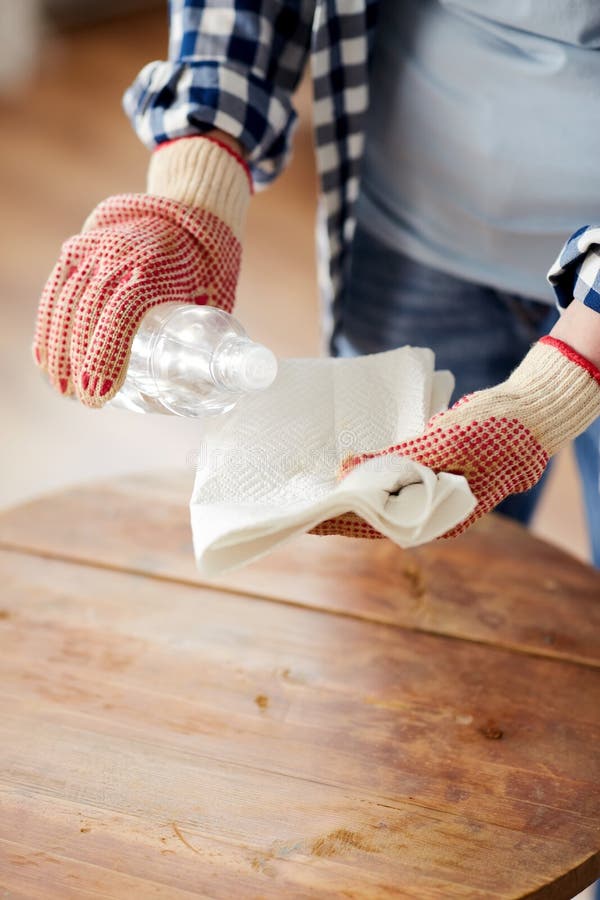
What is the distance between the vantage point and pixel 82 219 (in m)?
2.17

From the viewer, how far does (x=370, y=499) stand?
55cm

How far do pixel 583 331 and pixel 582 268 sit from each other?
0.04 m

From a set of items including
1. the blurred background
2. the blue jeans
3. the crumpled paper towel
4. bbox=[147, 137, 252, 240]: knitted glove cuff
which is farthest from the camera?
the blurred background

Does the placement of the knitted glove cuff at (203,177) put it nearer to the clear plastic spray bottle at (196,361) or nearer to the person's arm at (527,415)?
the clear plastic spray bottle at (196,361)

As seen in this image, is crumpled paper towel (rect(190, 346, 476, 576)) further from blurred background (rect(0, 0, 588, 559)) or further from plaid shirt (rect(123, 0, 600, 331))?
blurred background (rect(0, 0, 588, 559))

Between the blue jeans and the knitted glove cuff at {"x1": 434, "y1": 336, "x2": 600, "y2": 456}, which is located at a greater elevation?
the knitted glove cuff at {"x1": 434, "y1": 336, "x2": 600, "y2": 456}

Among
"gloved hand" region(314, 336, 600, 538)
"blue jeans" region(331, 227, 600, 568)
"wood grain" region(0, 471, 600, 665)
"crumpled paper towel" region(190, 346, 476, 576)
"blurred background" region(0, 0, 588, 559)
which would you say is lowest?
"blurred background" region(0, 0, 588, 559)

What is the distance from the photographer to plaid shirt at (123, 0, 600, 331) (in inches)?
29.6

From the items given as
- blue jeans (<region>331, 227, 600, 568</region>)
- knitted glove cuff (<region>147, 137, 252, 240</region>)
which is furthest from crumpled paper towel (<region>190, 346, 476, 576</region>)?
blue jeans (<region>331, 227, 600, 568</region>)

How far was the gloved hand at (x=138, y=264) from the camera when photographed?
25.0 inches

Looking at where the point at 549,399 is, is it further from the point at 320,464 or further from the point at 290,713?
the point at 290,713

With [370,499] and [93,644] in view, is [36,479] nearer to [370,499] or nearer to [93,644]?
[93,644]

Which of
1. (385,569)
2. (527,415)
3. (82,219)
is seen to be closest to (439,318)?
(385,569)

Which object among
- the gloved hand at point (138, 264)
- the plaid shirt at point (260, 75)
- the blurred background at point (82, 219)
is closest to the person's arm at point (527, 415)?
the gloved hand at point (138, 264)
